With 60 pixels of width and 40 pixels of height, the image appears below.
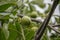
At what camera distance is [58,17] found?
4.26ft

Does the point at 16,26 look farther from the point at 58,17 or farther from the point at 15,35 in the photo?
the point at 58,17

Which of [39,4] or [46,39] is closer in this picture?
[46,39]

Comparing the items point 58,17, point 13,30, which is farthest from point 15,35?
point 58,17

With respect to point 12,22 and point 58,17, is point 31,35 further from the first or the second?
point 58,17

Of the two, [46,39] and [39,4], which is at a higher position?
[39,4]

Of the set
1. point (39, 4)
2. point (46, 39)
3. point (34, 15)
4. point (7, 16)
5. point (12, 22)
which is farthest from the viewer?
point (39, 4)

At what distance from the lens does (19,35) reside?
2.25 feet

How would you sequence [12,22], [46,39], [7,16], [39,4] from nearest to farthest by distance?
[7,16], [12,22], [46,39], [39,4]

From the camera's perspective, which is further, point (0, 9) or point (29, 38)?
point (29, 38)

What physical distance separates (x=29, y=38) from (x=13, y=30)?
83mm

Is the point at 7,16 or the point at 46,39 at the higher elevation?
the point at 7,16

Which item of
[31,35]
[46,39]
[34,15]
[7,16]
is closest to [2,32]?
[7,16]

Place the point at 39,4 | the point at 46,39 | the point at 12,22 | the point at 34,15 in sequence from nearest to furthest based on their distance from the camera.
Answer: the point at 12,22, the point at 46,39, the point at 34,15, the point at 39,4

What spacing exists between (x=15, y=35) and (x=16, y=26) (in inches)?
1.1
